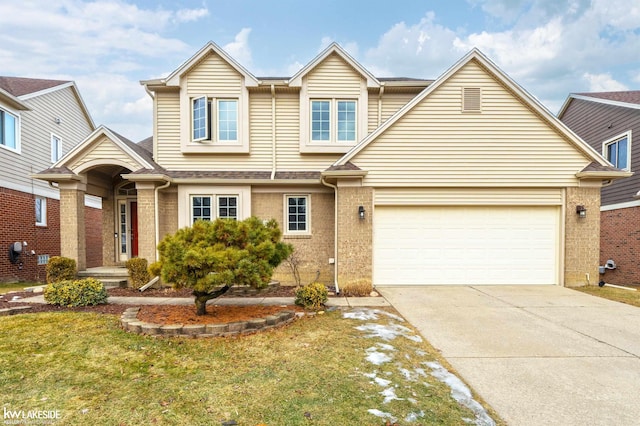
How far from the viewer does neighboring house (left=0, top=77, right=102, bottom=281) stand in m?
11.0

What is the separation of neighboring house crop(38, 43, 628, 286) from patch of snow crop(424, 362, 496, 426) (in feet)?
15.6

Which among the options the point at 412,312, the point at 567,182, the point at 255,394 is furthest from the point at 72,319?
the point at 567,182

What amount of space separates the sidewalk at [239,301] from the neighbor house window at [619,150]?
37.7 ft

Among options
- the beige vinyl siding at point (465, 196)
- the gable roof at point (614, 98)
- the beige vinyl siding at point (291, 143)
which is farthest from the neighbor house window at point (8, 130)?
the gable roof at point (614, 98)

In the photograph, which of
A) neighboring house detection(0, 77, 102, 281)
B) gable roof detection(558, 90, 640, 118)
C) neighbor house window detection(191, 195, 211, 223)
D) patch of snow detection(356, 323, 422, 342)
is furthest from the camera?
gable roof detection(558, 90, 640, 118)

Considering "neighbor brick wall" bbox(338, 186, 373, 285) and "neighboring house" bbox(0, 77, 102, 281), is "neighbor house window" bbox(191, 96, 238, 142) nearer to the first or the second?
"neighbor brick wall" bbox(338, 186, 373, 285)

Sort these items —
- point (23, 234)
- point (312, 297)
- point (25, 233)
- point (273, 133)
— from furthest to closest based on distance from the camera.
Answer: point (25, 233) → point (23, 234) → point (273, 133) → point (312, 297)

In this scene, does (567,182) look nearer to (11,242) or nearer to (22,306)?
(22,306)

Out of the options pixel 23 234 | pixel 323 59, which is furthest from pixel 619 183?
pixel 23 234

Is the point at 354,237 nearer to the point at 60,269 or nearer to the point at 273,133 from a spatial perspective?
the point at 273,133

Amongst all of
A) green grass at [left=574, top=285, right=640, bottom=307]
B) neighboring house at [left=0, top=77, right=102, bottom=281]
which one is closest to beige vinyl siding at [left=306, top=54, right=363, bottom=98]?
green grass at [left=574, top=285, right=640, bottom=307]

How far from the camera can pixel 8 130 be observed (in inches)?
448

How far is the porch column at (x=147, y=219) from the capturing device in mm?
8820

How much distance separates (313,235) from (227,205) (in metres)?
2.83
